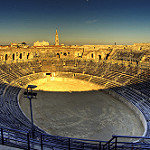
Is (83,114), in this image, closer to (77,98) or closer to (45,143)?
(77,98)

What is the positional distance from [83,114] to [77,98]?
16.3 feet

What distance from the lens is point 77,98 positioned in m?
21.8

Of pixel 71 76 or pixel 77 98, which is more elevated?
pixel 71 76

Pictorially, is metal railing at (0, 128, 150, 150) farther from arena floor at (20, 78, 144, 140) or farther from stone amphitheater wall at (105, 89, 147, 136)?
stone amphitheater wall at (105, 89, 147, 136)

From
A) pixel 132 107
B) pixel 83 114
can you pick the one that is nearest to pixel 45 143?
pixel 83 114

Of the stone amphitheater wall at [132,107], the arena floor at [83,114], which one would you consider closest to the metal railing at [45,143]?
the arena floor at [83,114]

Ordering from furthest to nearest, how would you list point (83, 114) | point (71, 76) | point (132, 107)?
point (71, 76) → point (132, 107) → point (83, 114)

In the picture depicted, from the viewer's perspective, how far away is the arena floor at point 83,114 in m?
13.7

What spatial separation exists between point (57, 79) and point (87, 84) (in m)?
7.41

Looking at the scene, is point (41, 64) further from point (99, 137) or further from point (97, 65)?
point (99, 137)

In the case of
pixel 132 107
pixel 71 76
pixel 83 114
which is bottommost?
pixel 83 114

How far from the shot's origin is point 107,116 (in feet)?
54.3

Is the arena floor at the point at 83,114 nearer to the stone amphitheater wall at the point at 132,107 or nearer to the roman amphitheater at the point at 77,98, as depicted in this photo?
the roman amphitheater at the point at 77,98


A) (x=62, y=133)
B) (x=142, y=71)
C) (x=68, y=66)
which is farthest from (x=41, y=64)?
(x=62, y=133)
